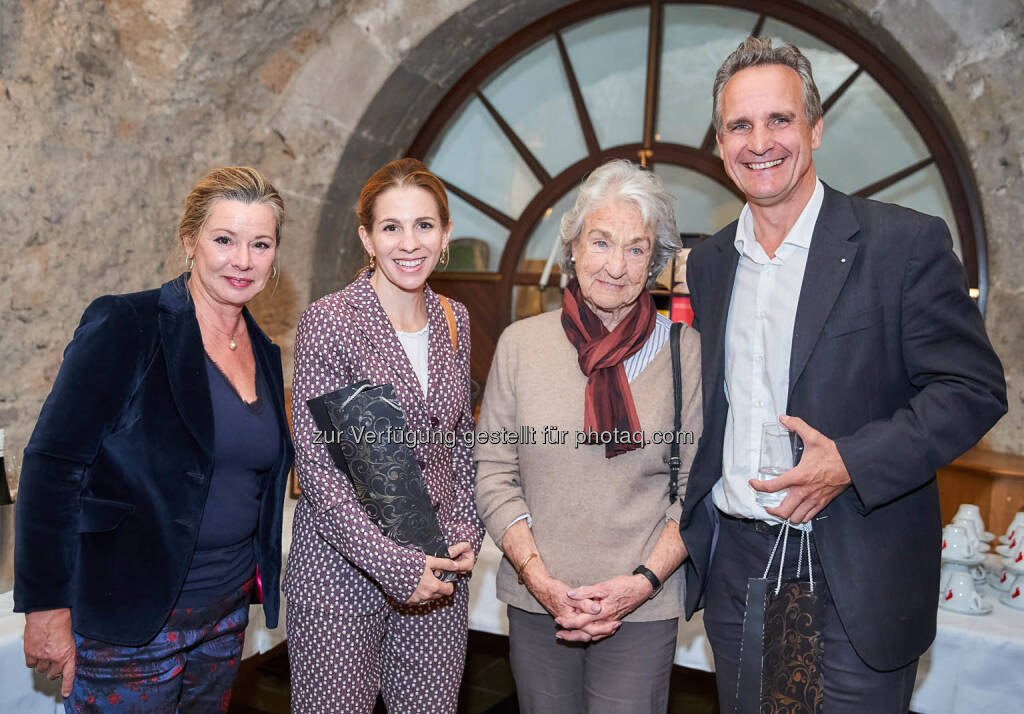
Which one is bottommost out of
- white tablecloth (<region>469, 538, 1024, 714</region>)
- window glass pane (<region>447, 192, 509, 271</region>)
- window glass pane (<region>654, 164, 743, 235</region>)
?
white tablecloth (<region>469, 538, 1024, 714</region>)

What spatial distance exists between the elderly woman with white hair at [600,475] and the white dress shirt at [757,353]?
14cm

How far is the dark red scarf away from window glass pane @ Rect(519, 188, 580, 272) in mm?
2198

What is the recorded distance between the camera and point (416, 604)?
67.8 inches

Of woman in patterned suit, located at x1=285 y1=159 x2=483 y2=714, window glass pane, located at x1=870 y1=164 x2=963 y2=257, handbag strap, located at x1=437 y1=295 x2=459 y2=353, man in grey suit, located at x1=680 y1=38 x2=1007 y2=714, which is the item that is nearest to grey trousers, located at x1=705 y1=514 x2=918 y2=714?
man in grey suit, located at x1=680 y1=38 x2=1007 y2=714

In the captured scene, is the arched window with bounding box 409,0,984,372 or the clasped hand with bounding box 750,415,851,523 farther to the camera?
the arched window with bounding box 409,0,984,372

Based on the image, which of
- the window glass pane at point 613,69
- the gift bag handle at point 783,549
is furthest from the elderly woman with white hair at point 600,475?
the window glass pane at point 613,69

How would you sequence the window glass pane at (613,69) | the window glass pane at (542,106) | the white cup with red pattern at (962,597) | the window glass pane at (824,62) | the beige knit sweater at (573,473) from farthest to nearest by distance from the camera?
the window glass pane at (542,106), the window glass pane at (613,69), the window glass pane at (824,62), the white cup with red pattern at (962,597), the beige knit sweater at (573,473)

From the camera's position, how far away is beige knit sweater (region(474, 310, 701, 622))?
1740mm

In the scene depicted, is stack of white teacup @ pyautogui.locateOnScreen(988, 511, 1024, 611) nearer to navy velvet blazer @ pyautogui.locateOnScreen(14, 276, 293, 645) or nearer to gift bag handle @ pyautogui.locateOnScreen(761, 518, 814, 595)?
gift bag handle @ pyautogui.locateOnScreen(761, 518, 814, 595)

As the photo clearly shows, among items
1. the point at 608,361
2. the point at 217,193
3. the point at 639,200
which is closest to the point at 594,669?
the point at 608,361

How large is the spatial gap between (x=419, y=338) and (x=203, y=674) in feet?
2.69

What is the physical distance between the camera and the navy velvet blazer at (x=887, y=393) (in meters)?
1.41

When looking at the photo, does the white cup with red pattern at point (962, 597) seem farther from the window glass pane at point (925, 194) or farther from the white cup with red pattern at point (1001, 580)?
the window glass pane at point (925, 194)

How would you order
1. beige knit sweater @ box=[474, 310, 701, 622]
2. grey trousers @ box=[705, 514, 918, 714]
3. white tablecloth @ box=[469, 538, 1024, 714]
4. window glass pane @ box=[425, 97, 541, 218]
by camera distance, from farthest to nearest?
1. window glass pane @ box=[425, 97, 541, 218]
2. white tablecloth @ box=[469, 538, 1024, 714]
3. beige knit sweater @ box=[474, 310, 701, 622]
4. grey trousers @ box=[705, 514, 918, 714]
